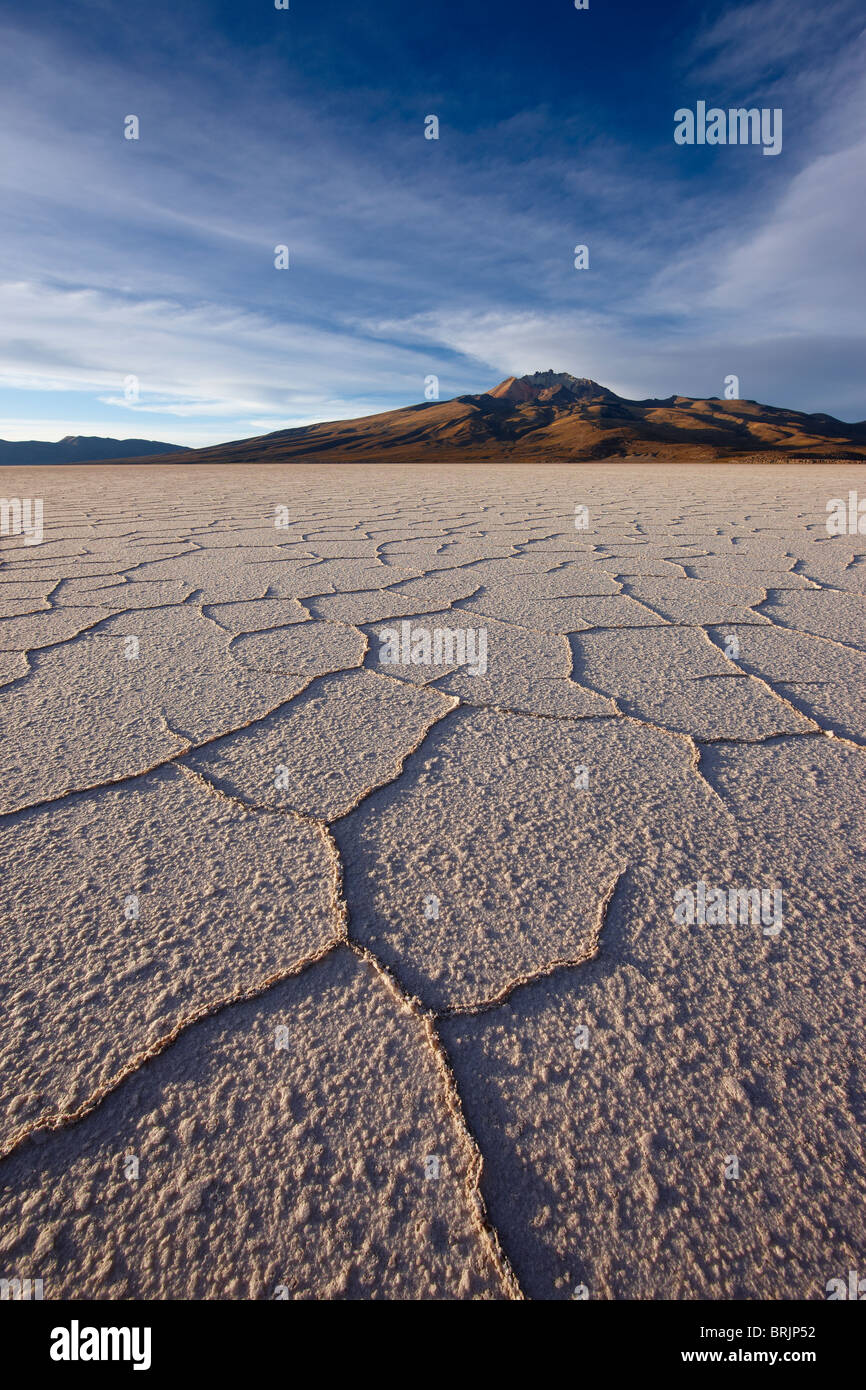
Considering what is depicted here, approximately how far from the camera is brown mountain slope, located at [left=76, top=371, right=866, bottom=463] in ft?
185

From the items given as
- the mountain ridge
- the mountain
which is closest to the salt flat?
the mountain ridge

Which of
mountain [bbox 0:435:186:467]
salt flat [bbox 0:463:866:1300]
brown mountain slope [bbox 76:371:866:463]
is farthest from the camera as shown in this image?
mountain [bbox 0:435:186:467]

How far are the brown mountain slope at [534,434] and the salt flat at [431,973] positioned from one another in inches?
1947

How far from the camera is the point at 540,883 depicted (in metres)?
0.94

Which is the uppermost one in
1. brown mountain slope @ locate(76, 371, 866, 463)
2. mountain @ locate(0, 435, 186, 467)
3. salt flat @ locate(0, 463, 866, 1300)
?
mountain @ locate(0, 435, 186, 467)

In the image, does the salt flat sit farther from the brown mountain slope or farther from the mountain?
the mountain

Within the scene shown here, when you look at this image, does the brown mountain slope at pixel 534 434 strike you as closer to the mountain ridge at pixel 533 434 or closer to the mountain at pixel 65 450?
the mountain ridge at pixel 533 434

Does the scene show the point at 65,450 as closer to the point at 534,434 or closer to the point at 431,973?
the point at 534,434

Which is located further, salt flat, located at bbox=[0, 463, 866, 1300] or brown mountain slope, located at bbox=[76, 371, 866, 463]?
brown mountain slope, located at bbox=[76, 371, 866, 463]

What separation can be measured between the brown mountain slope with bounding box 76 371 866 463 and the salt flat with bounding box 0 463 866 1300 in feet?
162

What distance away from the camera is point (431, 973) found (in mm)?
788

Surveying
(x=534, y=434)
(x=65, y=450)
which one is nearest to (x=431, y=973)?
(x=534, y=434)

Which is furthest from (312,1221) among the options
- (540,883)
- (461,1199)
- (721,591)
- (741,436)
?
(741,436)
